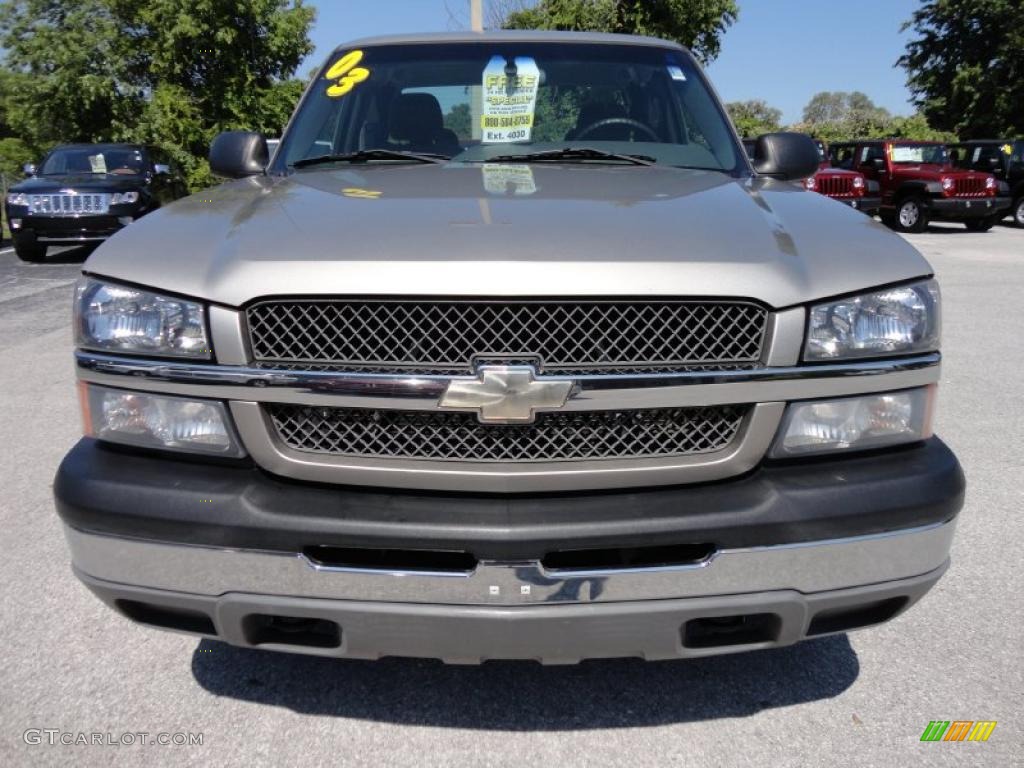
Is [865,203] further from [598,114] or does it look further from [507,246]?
[507,246]

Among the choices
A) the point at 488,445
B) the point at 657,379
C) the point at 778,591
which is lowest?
the point at 778,591

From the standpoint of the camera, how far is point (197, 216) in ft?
8.02

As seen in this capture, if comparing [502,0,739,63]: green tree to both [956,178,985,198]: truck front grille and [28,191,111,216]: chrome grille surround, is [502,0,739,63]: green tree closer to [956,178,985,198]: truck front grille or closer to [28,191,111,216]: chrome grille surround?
[956,178,985,198]: truck front grille

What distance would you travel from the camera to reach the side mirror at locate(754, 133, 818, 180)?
Answer: 328 cm

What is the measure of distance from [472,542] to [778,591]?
69 cm

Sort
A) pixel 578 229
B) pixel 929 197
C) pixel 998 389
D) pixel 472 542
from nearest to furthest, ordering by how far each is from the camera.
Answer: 1. pixel 472 542
2. pixel 578 229
3. pixel 998 389
4. pixel 929 197

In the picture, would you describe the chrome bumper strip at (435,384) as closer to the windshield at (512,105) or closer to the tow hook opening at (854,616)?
the tow hook opening at (854,616)

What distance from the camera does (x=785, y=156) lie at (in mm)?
3283

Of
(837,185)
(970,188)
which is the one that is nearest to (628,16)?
(837,185)

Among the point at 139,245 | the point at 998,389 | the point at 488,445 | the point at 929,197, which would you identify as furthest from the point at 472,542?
the point at 929,197

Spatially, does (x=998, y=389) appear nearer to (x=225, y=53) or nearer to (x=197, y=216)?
(x=197, y=216)

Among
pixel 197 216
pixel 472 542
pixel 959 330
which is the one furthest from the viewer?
pixel 959 330

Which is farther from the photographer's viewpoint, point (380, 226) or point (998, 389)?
point (998, 389)

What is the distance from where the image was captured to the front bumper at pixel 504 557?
1908 millimetres
